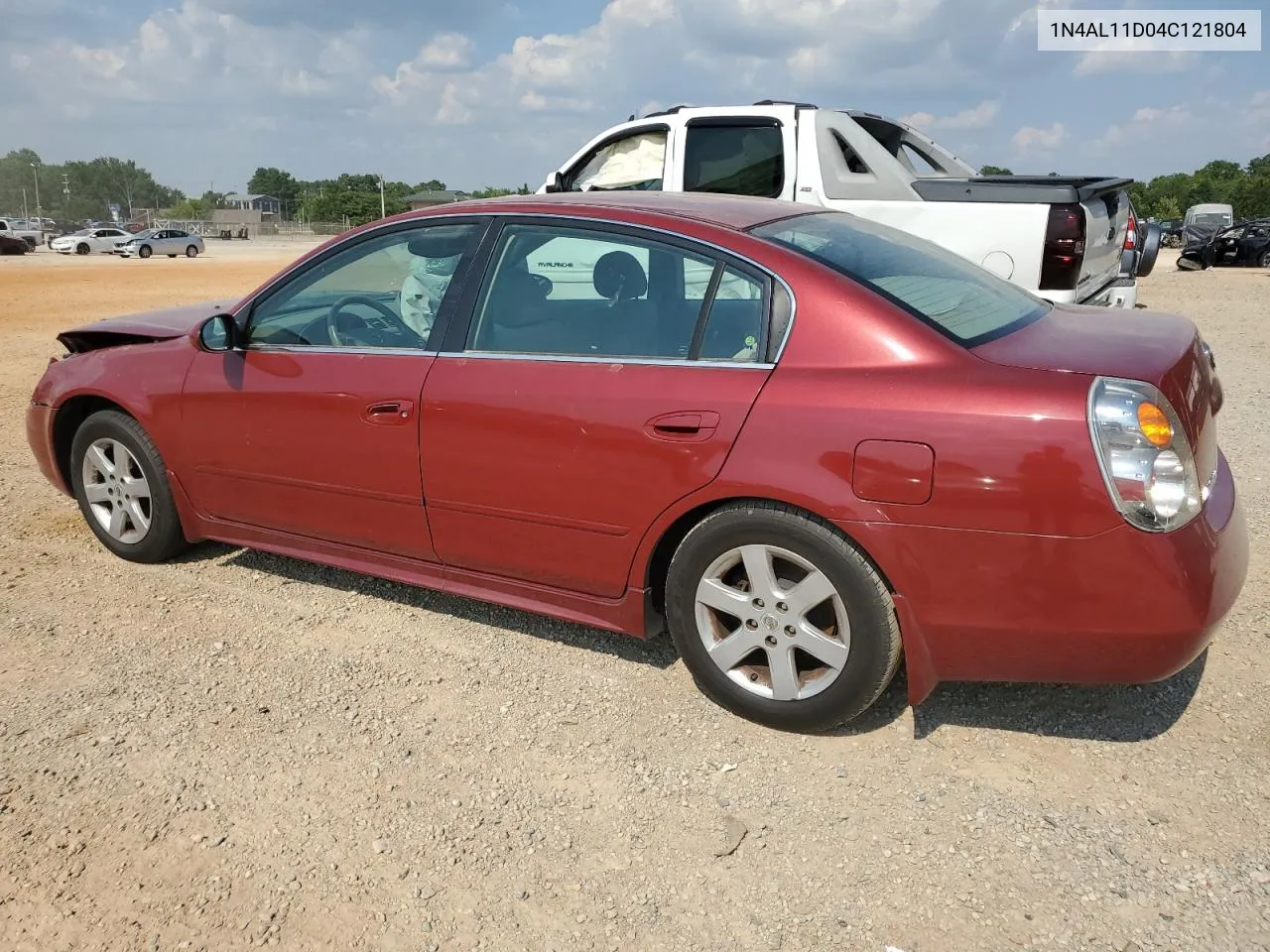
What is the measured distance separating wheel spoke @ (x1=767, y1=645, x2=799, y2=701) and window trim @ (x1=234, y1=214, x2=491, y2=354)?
1.60 metres

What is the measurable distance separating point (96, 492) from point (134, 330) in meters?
0.77

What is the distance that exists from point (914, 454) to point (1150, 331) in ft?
3.41

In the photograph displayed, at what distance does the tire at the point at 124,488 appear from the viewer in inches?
→ 179

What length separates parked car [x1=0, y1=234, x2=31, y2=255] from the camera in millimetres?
43812

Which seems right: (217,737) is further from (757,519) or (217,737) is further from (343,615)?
(757,519)

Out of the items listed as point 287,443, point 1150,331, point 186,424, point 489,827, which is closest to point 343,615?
point 287,443

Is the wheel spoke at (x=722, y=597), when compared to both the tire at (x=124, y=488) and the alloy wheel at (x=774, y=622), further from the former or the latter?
the tire at (x=124, y=488)

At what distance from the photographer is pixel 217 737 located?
3.29 metres

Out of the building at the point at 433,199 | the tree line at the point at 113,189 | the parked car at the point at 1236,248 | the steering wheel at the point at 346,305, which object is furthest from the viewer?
the tree line at the point at 113,189

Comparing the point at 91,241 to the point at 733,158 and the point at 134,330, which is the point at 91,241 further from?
the point at 134,330

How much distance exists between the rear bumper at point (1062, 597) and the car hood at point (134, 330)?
3.32 meters

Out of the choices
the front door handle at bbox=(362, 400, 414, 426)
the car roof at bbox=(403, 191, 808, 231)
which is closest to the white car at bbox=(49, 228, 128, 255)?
the car roof at bbox=(403, 191, 808, 231)

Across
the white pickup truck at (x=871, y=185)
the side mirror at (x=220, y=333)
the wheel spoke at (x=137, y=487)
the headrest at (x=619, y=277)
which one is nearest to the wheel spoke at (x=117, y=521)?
the wheel spoke at (x=137, y=487)

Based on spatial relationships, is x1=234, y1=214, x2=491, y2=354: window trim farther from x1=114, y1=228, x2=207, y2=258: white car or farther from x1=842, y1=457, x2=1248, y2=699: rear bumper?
x1=114, y1=228, x2=207, y2=258: white car
